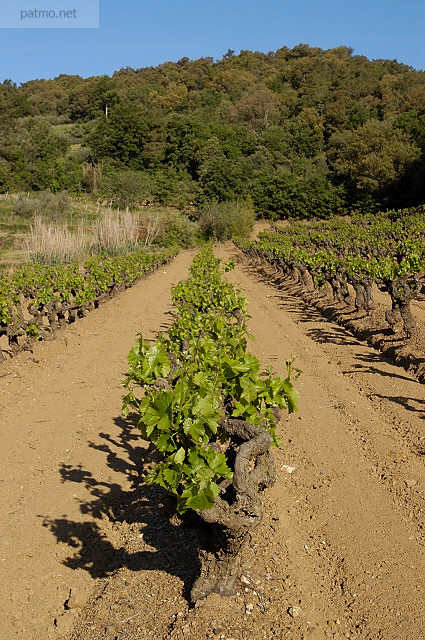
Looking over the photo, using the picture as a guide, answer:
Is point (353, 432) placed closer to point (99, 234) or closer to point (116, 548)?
point (116, 548)

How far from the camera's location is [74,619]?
4504 mm

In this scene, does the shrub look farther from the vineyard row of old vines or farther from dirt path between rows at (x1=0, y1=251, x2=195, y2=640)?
dirt path between rows at (x1=0, y1=251, x2=195, y2=640)

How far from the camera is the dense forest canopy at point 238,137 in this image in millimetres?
59094

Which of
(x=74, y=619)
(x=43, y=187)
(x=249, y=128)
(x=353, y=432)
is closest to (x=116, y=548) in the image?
(x=74, y=619)

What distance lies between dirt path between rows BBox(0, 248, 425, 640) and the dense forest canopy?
47.9m

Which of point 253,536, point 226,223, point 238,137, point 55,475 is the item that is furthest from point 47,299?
point 238,137

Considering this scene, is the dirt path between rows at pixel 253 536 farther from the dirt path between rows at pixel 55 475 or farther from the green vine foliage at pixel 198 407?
the green vine foliage at pixel 198 407

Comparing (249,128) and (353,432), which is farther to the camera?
(249,128)

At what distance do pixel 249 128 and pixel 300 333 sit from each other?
253 feet

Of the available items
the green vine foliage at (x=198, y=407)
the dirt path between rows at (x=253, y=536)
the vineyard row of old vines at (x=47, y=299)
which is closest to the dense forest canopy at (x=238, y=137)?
the vineyard row of old vines at (x=47, y=299)

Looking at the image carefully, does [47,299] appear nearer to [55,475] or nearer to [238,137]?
[55,475]

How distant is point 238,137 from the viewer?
75500mm

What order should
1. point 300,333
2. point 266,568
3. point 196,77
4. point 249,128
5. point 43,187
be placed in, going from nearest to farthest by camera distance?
point 266,568
point 300,333
point 43,187
point 249,128
point 196,77

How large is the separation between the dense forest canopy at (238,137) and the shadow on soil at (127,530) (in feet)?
163
